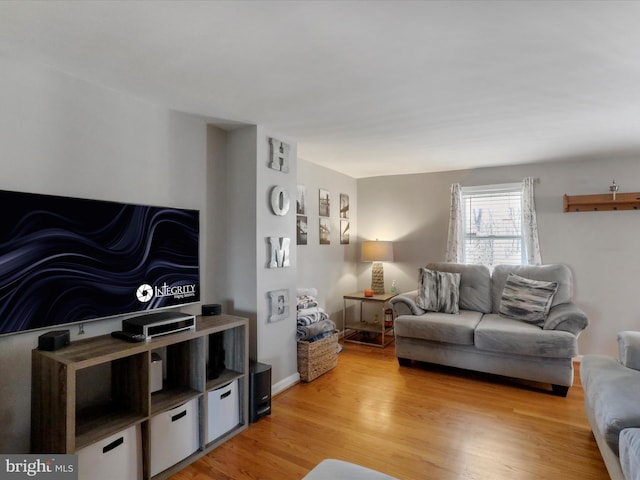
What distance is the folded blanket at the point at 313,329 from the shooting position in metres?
3.31

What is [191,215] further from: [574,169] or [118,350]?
[574,169]

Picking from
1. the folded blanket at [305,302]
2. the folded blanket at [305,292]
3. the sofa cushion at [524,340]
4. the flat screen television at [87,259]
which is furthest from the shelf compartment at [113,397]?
the sofa cushion at [524,340]

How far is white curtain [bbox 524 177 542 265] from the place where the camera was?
13.0 feet

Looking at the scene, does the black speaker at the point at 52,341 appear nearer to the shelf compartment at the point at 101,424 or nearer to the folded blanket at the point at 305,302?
the shelf compartment at the point at 101,424

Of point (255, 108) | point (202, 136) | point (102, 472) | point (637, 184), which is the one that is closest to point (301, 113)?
point (255, 108)

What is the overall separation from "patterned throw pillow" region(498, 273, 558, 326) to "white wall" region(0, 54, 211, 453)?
321 cm

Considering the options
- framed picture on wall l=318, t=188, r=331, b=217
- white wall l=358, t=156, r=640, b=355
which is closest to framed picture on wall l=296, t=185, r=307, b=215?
framed picture on wall l=318, t=188, r=331, b=217

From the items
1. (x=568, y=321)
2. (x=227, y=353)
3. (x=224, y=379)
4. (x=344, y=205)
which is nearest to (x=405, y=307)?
(x=568, y=321)

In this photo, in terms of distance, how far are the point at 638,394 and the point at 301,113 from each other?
8.41 ft

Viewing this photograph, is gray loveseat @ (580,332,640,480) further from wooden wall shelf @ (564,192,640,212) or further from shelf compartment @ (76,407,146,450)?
shelf compartment @ (76,407,146,450)

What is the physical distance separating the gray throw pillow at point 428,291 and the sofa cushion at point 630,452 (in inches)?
90.3

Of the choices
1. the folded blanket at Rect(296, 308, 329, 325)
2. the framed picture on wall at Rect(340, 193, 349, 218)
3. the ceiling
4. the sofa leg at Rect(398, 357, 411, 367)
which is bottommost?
the sofa leg at Rect(398, 357, 411, 367)

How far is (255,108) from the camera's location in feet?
8.07

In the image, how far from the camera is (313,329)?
340 centimetres
